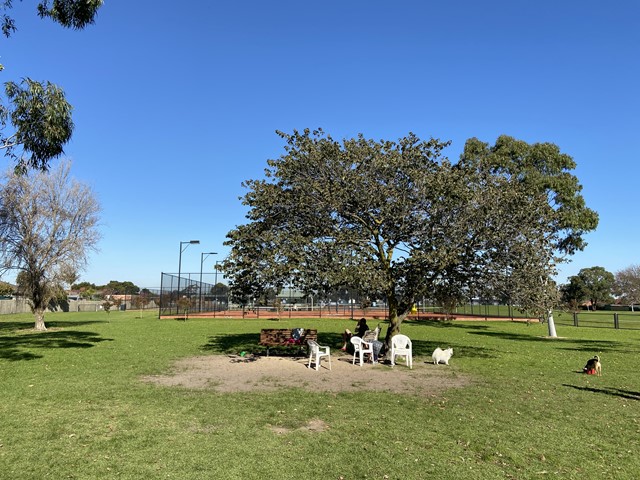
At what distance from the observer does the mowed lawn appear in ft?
14.8

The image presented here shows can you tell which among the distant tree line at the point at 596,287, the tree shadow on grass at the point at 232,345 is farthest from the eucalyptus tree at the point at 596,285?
the tree shadow on grass at the point at 232,345

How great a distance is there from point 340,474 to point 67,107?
9727mm

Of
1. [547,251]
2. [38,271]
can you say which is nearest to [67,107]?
[547,251]

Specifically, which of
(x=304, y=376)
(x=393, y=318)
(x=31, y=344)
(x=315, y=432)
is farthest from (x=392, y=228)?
(x=31, y=344)

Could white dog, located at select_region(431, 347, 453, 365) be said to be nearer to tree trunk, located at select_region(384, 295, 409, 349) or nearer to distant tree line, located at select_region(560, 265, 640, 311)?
tree trunk, located at select_region(384, 295, 409, 349)

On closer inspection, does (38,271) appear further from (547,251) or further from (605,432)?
(605,432)

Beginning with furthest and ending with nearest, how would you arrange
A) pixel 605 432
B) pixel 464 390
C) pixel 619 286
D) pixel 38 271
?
pixel 619 286 → pixel 38 271 → pixel 464 390 → pixel 605 432

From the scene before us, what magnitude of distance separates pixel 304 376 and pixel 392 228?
4667 millimetres

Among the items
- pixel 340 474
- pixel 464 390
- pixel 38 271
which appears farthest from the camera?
pixel 38 271

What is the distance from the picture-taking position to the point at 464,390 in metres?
8.63

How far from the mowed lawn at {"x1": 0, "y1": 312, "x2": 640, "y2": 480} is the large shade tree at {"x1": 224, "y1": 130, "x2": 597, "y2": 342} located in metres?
2.73

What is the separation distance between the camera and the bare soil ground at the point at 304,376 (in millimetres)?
8852

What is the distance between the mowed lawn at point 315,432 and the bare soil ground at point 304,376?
0.50 meters

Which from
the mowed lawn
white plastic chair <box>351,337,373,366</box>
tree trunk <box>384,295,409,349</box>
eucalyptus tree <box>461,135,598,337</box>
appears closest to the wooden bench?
white plastic chair <box>351,337,373,366</box>
